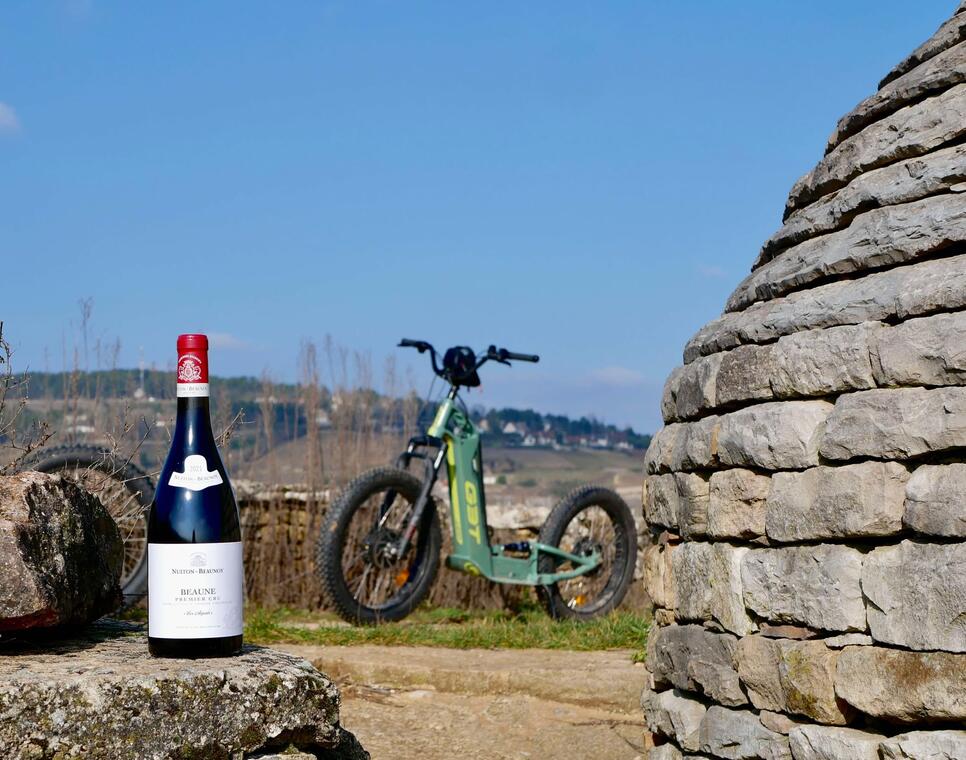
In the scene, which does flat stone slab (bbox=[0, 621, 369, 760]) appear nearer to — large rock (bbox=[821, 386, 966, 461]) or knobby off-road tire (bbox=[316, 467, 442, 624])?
large rock (bbox=[821, 386, 966, 461])

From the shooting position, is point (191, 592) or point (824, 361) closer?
point (191, 592)

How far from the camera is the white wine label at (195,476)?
191 centimetres

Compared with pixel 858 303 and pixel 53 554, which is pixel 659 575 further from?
pixel 53 554

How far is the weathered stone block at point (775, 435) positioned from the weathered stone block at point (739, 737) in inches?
26.9

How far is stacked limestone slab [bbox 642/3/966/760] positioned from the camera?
2611 millimetres

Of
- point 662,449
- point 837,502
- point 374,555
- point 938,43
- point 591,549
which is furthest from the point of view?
point 591,549

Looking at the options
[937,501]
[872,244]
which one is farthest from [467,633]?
[937,501]

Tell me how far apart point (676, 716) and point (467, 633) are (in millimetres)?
3163

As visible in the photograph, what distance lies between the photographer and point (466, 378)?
23.4 ft

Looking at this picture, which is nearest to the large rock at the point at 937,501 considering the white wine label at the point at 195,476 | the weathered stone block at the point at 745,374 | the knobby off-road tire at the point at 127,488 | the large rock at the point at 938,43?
the weathered stone block at the point at 745,374

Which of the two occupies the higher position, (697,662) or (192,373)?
(192,373)

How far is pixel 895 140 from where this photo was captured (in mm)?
3137

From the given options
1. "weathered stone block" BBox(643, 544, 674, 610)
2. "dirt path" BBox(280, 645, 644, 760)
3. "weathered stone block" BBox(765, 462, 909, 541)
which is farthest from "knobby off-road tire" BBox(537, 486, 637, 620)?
"weathered stone block" BBox(765, 462, 909, 541)

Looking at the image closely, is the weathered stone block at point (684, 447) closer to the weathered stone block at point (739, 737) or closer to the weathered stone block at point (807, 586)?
the weathered stone block at point (807, 586)
